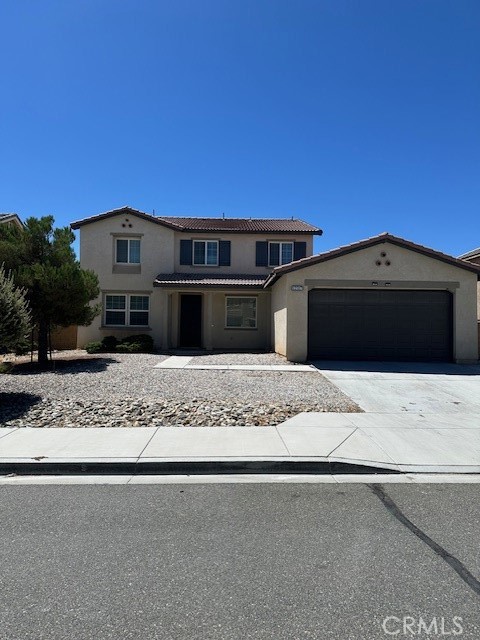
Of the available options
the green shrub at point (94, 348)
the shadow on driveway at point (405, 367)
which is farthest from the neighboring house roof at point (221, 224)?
the shadow on driveway at point (405, 367)

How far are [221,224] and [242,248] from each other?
7.21ft

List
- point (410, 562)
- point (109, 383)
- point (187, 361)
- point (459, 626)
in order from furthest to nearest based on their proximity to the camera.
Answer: point (187, 361) → point (109, 383) → point (410, 562) → point (459, 626)

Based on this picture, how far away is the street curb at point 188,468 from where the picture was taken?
5.68 m

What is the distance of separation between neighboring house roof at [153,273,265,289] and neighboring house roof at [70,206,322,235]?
87.8 inches

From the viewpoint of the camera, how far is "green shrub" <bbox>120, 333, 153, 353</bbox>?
1956 centimetres

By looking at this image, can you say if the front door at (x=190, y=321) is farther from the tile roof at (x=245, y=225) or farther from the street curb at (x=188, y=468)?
the street curb at (x=188, y=468)

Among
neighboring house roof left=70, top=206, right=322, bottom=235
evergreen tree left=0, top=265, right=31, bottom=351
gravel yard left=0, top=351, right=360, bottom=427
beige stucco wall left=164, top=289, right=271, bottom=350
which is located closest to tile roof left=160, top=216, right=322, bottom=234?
neighboring house roof left=70, top=206, right=322, bottom=235

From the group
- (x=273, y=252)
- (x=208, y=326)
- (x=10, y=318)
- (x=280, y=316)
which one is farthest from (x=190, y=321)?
(x=10, y=318)

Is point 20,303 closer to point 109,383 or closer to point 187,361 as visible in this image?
point 109,383

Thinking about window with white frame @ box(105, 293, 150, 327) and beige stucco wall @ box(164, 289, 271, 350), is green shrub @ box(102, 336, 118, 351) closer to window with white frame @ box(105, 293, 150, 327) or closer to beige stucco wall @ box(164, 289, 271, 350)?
window with white frame @ box(105, 293, 150, 327)

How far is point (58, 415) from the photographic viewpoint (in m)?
8.33

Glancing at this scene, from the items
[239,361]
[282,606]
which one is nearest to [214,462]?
[282,606]

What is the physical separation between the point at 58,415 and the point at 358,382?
25.1ft

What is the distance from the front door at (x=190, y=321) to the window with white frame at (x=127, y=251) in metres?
2.91
